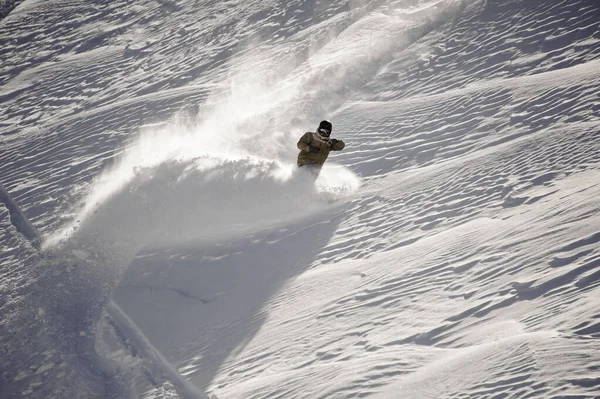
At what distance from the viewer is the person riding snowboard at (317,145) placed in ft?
28.2

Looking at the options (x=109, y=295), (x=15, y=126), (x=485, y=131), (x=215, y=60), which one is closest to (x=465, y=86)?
(x=485, y=131)

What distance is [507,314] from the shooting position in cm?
574

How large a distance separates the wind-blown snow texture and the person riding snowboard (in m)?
0.37

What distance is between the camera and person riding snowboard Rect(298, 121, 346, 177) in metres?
8.61

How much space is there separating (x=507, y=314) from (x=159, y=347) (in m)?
3.80

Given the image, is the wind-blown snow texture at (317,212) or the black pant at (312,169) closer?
the wind-blown snow texture at (317,212)

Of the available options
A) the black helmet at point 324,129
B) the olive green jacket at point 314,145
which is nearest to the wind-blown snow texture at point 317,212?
the olive green jacket at point 314,145

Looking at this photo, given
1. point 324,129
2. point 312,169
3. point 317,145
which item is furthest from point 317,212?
point 324,129

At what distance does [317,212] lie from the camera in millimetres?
8477

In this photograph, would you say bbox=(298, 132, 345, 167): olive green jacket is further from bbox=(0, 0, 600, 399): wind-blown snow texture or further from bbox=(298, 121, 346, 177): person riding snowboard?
bbox=(0, 0, 600, 399): wind-blown snow texture

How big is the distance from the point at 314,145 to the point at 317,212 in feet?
3.27

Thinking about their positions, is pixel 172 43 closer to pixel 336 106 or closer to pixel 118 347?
pixel 336 106

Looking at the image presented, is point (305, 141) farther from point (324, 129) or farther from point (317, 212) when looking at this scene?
point (317, 212)

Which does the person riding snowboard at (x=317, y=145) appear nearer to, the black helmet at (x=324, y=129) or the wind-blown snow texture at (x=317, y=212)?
the black helmet at (x=324, y=129)
